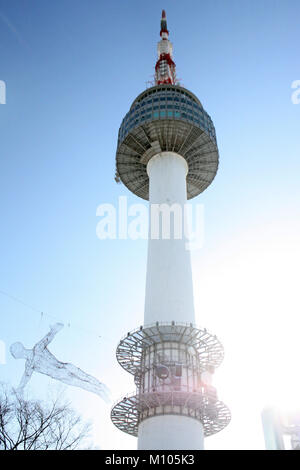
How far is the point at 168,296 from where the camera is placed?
51094mm

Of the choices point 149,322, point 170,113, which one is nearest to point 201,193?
point 170,113

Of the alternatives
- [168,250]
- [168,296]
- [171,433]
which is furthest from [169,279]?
[171,433]

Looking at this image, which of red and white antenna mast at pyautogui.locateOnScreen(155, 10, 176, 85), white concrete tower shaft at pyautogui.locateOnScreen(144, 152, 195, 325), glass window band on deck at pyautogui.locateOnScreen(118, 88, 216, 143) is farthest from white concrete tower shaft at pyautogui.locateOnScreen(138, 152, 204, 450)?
red and white antenna mast at pyautogui.locateOnScreen(155, 10, 176, 85)

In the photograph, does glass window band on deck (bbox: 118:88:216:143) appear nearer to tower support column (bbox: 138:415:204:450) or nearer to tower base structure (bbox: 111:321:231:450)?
tower base structure (bbox: 111:321:231:450)

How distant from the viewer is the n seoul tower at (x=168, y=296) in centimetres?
4253

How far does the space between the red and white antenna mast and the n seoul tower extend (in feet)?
0.74

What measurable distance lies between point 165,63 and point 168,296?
4854 centimetres

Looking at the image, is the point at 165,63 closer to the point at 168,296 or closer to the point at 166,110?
the point at 166,110

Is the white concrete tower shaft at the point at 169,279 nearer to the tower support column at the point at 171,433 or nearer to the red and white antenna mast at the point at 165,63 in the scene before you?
the tower support column at the point at 171,433
